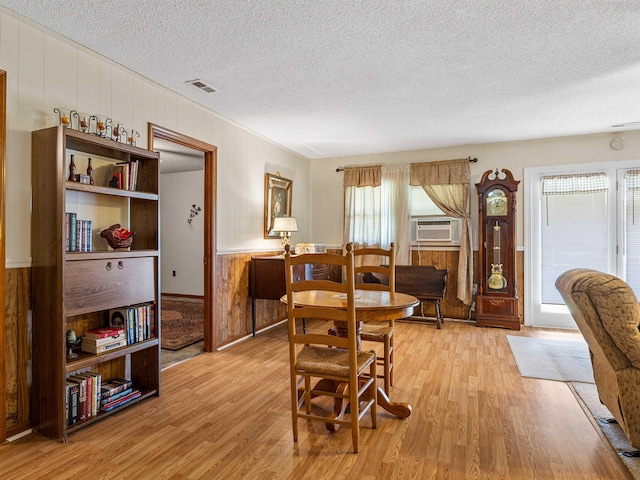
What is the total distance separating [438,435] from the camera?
2184mm

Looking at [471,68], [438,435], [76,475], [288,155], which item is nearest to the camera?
[76,475]

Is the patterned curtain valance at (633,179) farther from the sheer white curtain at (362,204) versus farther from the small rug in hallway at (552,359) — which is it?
the sheer white curtain at (362,204)

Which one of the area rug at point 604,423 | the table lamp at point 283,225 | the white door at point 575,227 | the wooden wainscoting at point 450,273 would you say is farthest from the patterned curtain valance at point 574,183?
the table lamp at point 283,225

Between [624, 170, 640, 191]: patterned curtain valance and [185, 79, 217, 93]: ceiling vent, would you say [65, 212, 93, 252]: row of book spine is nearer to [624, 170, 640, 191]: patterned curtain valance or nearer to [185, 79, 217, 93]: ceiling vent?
[185, 79, 217, 93]: ceiling vent

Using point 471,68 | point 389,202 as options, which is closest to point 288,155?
point 389,202

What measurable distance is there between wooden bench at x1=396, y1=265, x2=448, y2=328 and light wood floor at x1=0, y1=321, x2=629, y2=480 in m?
1.83

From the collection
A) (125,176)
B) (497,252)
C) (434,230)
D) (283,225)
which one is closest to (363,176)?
(434,230)

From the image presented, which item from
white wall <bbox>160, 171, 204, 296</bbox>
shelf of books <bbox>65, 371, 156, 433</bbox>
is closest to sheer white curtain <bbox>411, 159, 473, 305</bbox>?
white wall <bbox>160, 171, 204, 296</bbox>

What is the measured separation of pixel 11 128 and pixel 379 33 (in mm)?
2244

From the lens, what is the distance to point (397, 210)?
5.46m

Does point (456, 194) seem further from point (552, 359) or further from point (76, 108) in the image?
point (76, 108)

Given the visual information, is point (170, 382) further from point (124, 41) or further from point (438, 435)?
point (124, 41)

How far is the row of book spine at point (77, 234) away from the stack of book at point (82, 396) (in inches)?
31.2

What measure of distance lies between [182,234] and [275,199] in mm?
2842
